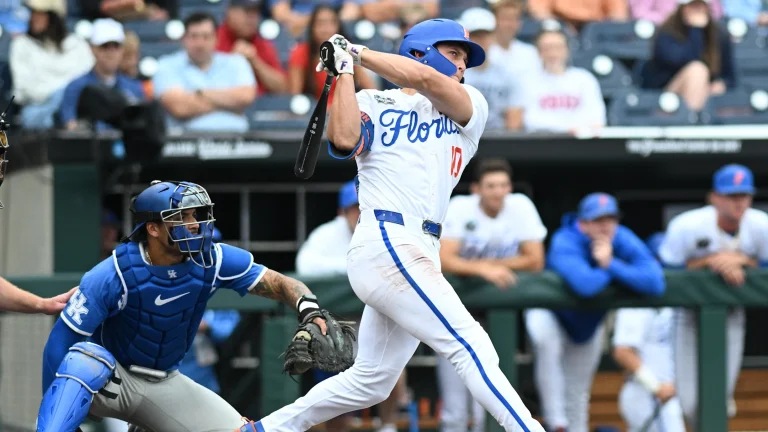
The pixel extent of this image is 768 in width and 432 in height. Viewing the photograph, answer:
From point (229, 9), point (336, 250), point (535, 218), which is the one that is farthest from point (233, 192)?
point (535, 218)

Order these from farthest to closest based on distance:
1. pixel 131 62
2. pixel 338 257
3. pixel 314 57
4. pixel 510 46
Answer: pixel 510 46 < pixel 131 62 < pixel 314 57 < pixel 338 257

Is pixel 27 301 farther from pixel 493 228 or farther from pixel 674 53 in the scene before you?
pixel 674 53

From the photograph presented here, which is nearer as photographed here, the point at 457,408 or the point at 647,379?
the point at 457,408

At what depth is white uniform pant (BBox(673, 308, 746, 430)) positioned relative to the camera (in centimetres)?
611

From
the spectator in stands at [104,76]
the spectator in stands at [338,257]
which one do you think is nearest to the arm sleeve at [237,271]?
the spectator in stands at [338,257]

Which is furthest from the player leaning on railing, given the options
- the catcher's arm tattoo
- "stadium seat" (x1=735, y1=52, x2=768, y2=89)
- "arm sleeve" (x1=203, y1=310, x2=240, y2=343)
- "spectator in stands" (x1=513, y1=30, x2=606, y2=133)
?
"stadium seat" (x1=735, y1=52, x2=768, y2=89)

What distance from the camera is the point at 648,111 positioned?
8.59 metres

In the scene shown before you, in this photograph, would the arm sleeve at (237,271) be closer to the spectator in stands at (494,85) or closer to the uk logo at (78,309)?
the uk logo at (78,309)

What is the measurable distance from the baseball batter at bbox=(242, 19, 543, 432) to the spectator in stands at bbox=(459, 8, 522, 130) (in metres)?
3.69

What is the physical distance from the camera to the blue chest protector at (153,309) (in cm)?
467

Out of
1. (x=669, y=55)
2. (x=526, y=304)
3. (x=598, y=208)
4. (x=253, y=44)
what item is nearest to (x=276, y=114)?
(x=253, y=44)

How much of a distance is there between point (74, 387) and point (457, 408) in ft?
7.45

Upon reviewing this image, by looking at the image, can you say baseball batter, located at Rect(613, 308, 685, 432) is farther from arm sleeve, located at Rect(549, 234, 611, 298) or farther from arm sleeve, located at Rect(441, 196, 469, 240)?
arm sleeve, located at Rect(441, 196, 469, 240)

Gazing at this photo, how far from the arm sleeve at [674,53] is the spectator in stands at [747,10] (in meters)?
1.40
